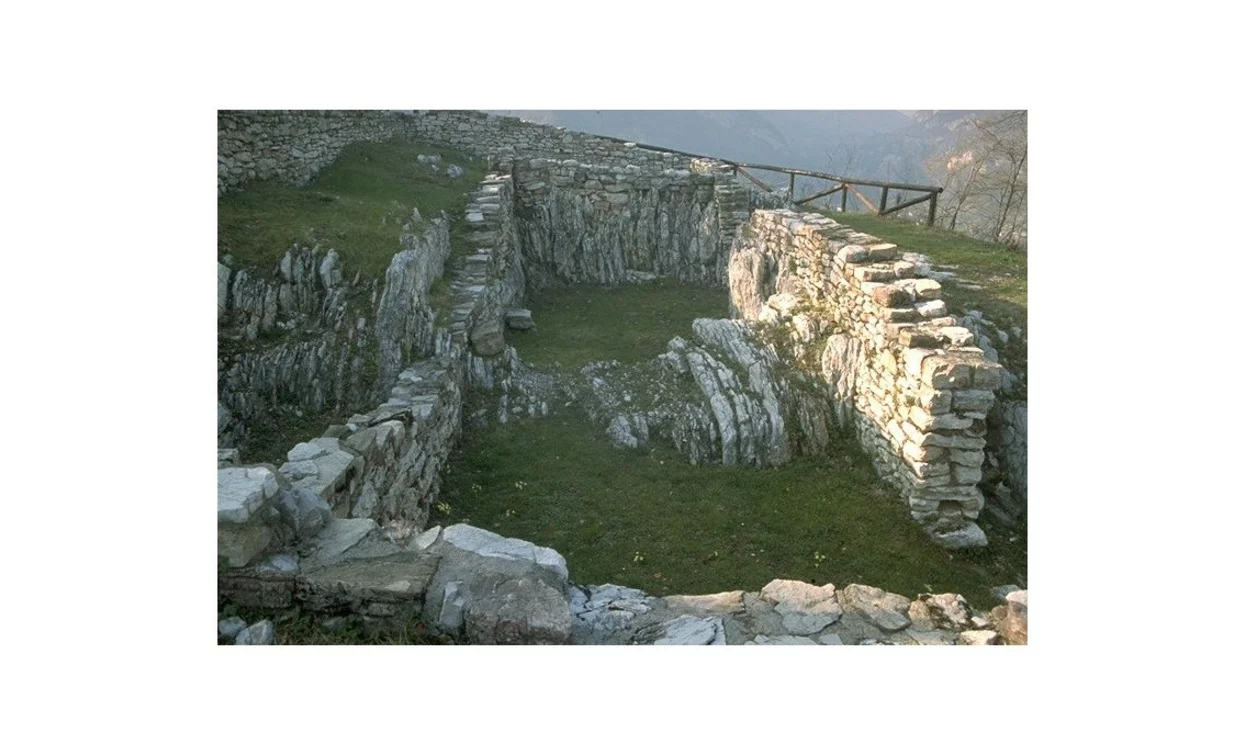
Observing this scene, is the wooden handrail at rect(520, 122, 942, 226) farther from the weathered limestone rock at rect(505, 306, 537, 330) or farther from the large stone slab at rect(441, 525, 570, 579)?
the large stone slab at rect(441, 525, 570, 579)

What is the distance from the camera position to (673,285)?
20812 mm

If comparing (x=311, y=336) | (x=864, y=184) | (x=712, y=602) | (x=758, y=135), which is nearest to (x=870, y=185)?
(x=864, y=184)

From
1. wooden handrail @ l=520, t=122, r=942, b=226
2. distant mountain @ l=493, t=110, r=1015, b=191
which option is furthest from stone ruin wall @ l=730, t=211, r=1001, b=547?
distant mountain @ l=493, t=110, r=1015, b=191

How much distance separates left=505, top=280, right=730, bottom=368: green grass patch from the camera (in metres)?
14.6

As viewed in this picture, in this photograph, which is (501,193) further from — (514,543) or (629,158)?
(514,543)

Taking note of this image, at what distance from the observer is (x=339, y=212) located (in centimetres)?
1311

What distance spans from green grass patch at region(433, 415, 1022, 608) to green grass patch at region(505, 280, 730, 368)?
3.30 meters

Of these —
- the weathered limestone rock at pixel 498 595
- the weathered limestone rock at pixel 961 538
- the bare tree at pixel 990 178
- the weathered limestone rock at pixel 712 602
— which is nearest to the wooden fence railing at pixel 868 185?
the bare tree at pixel 990 178

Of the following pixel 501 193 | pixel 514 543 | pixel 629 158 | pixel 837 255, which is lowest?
pixel 514 543

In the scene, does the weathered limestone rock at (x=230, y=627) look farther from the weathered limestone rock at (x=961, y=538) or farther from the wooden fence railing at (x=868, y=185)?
the wooden fence railing at (x=868, y=185)

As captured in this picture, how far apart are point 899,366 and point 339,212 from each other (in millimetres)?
9746

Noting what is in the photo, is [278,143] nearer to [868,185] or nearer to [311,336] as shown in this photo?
[311,336]

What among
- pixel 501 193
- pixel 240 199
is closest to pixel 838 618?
pixel 240 199

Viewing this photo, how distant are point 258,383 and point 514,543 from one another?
5041 mm
